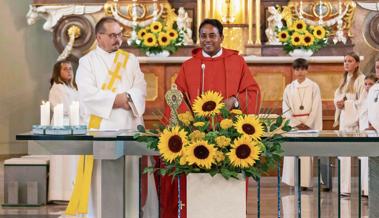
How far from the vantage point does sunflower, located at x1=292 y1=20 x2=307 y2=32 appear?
1165 centimetres

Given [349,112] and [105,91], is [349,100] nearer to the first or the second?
[349,112]

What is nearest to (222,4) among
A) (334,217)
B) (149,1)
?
(149,1)

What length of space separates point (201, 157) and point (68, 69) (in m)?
5.38

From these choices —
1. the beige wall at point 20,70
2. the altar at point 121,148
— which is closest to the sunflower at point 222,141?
the altar at point 121,148

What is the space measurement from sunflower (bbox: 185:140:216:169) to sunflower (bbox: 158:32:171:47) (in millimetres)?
7479

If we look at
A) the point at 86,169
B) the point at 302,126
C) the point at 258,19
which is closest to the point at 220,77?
the point at 86,169

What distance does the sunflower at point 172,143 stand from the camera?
4277 mm

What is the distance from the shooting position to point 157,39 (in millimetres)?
11727

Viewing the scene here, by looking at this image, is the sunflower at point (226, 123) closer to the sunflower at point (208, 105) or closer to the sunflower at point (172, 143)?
the sunflower at point (208, 105)

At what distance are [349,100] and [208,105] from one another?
5.58 metres

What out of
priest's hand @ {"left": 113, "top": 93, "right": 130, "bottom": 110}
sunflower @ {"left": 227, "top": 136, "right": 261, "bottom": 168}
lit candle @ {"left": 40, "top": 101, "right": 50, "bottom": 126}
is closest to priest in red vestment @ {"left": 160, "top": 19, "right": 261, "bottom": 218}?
priest's hand @ {"left": 113, "top": 93, "right": 130, "bottom": 110}

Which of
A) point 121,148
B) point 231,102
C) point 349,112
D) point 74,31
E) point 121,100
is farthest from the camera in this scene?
point 74,31

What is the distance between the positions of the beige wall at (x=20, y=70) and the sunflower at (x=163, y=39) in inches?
120

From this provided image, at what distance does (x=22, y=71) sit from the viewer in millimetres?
14094
